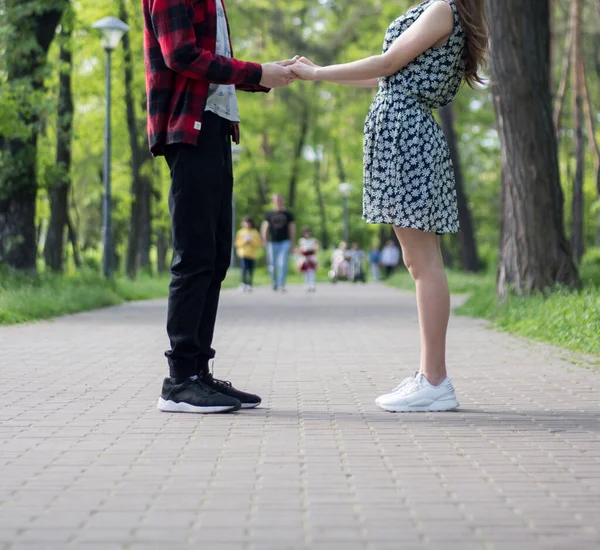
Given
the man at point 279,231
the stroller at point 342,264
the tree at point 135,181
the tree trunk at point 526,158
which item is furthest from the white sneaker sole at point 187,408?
the stroller at point 342,264

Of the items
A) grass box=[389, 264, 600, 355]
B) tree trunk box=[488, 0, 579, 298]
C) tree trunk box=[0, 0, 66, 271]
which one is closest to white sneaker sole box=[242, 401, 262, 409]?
grass box=[389, 264, 600, 355]

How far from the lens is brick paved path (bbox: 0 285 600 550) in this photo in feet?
11.3

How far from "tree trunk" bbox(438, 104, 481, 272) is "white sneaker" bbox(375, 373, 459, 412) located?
2440 cm

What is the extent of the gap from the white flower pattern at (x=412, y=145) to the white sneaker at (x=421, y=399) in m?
0.82

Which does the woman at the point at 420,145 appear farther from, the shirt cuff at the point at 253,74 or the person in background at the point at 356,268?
the person in background at the point at 356,268

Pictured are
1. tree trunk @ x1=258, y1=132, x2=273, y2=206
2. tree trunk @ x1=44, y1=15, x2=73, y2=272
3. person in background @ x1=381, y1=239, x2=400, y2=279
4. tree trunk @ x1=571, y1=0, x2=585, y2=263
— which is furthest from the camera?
tree trunk @ x1=258, y1=132, x2=273, y2=206

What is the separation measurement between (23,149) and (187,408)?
40.8 ft

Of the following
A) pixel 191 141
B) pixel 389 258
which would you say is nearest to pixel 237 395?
pixel 191 141

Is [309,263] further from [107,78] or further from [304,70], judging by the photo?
[304,70]

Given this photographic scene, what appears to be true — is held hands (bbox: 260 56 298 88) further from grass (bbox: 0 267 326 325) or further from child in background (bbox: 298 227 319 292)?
child in background (bbox: 298 227 319 292)

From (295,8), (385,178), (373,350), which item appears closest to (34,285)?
(373,350)

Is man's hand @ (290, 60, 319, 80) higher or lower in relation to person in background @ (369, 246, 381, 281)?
higher

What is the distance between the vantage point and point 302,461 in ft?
15.0

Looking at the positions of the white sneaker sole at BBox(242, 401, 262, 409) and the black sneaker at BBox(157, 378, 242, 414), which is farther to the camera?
the white sneaker sole at BBox(242, 401, 262, 409)
